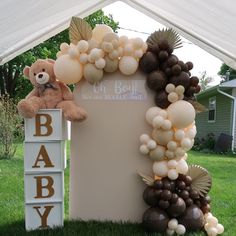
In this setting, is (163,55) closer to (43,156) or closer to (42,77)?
(42,77)

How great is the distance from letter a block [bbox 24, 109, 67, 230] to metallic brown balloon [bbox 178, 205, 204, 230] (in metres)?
1.28

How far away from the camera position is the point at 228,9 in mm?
3215

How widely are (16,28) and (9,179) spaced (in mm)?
3817

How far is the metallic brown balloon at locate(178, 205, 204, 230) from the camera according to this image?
4.05m

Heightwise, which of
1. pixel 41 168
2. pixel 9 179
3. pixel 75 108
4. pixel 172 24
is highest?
pixel 172 24

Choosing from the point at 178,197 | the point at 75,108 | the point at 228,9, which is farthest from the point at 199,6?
the point at 178,197

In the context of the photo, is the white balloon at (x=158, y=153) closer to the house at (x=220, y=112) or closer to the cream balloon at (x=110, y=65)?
the cream balloon at (x=110, y=65)

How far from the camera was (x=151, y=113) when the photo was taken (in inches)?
162

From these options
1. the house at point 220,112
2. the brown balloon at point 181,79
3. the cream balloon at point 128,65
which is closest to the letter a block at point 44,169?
the cream balloon at point 128,65

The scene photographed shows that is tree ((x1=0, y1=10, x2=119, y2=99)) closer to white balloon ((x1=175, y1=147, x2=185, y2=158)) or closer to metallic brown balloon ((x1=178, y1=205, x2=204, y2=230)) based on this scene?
white balloon ((x1=175, y1=147, x2=185, y2=158))

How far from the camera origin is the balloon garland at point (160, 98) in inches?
157

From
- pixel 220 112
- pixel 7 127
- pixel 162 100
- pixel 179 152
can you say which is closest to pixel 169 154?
pixel 179 152

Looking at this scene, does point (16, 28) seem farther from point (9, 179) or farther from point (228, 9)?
point (9, 179)

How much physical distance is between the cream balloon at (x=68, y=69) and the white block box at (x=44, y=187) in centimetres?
100
